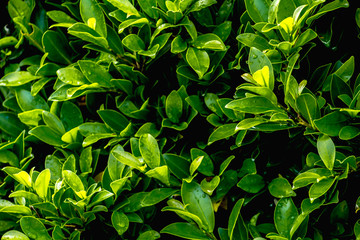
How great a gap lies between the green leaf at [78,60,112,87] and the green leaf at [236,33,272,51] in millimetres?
600

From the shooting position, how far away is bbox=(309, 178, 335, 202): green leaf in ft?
4.51

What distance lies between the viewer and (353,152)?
1.53m

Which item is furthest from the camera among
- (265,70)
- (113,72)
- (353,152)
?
(113,72)

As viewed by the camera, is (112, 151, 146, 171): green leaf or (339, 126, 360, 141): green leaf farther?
(112, 151, 146, 171): green leaf

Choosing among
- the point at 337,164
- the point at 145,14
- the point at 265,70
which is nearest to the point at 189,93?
the point at 145,14

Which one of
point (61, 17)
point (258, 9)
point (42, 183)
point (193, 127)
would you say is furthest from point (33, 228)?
point (258, 9)

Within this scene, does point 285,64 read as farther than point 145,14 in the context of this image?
No

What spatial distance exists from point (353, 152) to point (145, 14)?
1.01m

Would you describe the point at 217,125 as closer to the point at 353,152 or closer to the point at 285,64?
the point at 285,64

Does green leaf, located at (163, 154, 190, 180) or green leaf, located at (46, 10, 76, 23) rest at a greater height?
green leaf, located at (46, 10, 76, 23)

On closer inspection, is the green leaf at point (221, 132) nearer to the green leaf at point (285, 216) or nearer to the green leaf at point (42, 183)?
the green leaf at point (285, 216)

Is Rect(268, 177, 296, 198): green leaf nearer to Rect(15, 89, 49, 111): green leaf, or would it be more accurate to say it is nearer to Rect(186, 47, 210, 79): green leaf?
Rect(186, 47, 210, 79): green leaf

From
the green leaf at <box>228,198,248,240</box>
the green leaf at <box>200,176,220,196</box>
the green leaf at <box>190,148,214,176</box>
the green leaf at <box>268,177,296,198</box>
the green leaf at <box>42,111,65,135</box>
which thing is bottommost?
the green leaf at <box>228,198,248,240</box>

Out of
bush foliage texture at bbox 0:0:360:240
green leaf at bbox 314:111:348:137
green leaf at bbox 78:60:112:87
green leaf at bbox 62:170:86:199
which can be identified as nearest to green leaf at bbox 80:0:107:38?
bush foliage texture at bbox 0:0:360:240
